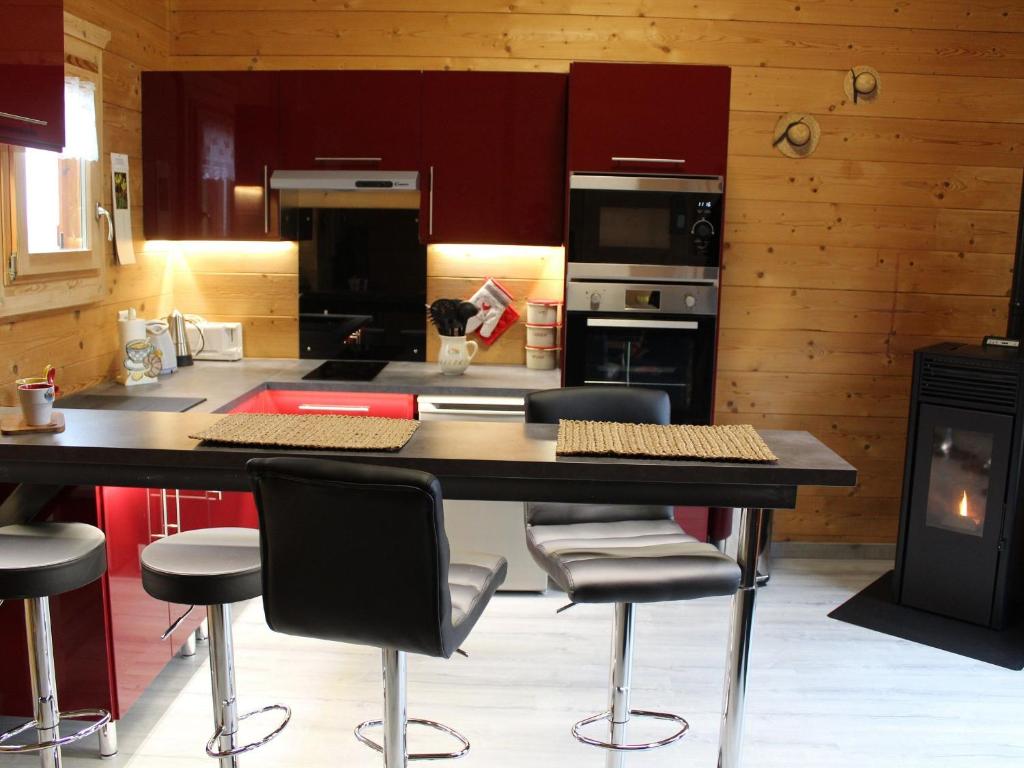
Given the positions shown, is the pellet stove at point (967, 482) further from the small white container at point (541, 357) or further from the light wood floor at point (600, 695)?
the small white container at point (541, 357)

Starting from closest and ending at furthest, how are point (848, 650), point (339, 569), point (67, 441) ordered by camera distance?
point (339, 569) < point (67, 441) < point (848, 650)

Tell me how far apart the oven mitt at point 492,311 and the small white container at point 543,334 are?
156 mm

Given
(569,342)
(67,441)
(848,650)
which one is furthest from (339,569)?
(848,650)

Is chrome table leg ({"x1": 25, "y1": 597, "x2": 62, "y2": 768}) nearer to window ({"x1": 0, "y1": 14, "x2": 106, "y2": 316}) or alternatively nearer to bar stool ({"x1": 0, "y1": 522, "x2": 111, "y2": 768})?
bar stool ({"x1": 0, "y1": 522, "x2": 111, "y2": 768})

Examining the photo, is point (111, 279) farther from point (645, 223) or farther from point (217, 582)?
point (217, 582)

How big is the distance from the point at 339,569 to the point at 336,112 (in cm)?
272

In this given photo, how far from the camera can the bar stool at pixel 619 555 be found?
6.52 ft

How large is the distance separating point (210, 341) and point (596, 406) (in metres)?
2.34

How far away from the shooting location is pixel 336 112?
13.2 ft

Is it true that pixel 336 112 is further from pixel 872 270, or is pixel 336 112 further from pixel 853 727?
pixel 853 727

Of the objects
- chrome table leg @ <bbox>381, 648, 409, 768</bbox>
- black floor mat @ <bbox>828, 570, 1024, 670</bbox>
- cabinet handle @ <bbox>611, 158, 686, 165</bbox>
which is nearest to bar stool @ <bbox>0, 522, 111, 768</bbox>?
chrome table leg @ <bbox>381, 648, 409, 768</bbox>

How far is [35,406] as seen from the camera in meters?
2.17

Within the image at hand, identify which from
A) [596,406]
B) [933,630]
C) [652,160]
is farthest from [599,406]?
[933,630]

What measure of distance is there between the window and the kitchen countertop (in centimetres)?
47
